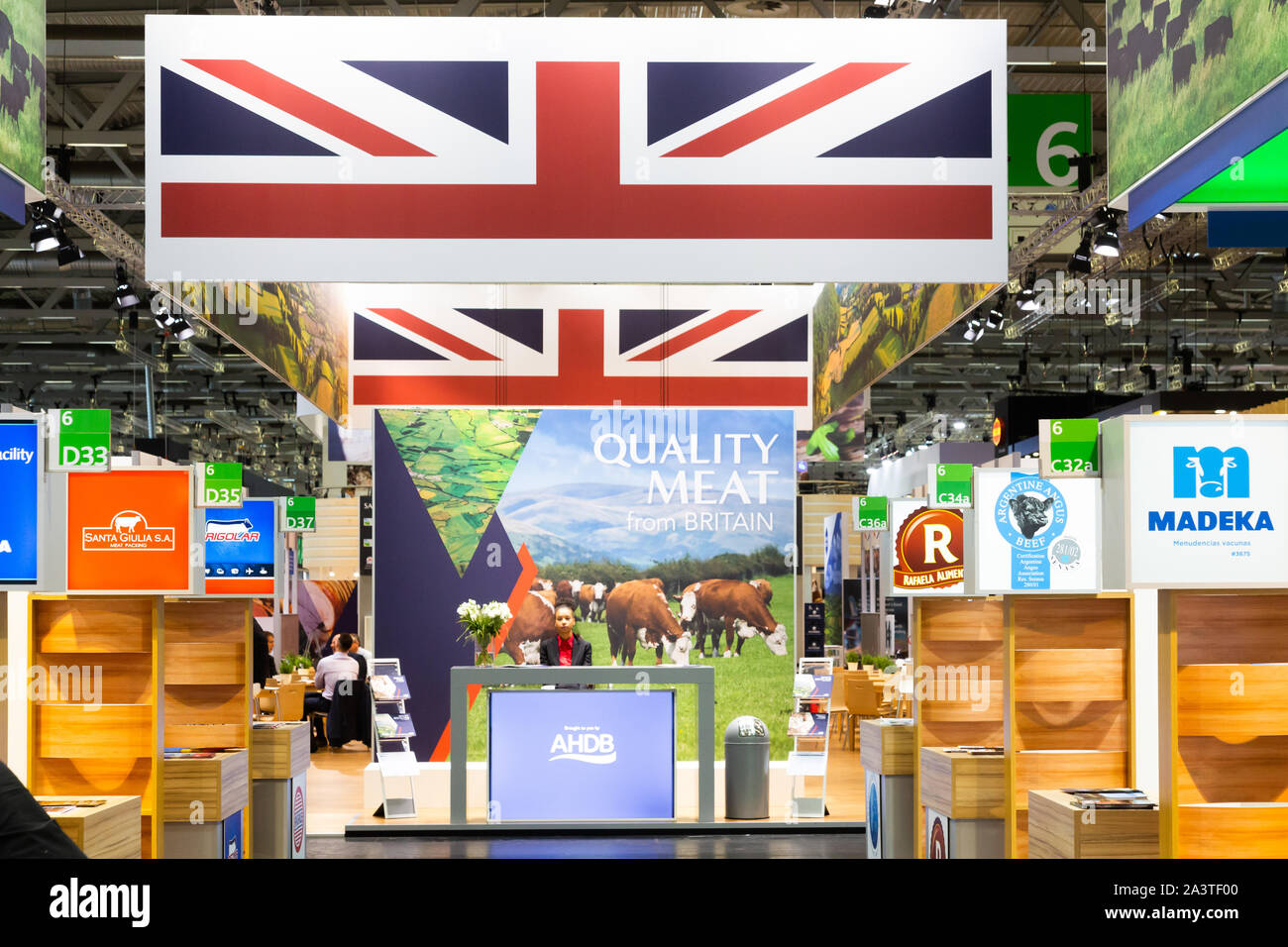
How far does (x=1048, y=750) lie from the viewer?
5863mm

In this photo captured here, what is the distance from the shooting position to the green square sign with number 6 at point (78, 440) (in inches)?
197

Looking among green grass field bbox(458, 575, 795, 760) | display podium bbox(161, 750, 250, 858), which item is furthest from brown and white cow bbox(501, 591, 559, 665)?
display podium bbox(161, 750, 250, 858)

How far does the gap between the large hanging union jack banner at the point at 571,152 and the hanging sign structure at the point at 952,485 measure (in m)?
1.43

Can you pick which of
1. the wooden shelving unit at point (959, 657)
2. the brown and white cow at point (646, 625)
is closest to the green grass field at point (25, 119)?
the wooden shelving unit at point (959, 657)

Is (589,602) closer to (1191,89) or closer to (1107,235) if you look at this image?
(1107,235)

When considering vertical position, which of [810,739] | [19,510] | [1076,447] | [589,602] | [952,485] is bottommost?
[810,739]

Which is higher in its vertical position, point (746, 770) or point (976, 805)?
point (976, 805)

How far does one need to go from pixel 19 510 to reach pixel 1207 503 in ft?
14.0

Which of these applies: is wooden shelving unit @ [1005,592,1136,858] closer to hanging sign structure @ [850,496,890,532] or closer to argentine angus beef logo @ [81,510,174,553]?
hanging sign structure @ [850,496,890,532]

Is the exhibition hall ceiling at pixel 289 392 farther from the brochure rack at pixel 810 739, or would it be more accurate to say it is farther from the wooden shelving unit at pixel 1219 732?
the brochure rack at pixel 810 739

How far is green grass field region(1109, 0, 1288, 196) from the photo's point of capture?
3.03 meters

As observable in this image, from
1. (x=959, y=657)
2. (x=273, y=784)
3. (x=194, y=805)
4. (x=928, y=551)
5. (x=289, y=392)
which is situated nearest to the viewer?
(x=194, y=805)

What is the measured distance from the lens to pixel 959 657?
23.3ft

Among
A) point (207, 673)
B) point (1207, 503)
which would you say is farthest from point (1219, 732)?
point (207, 673)
